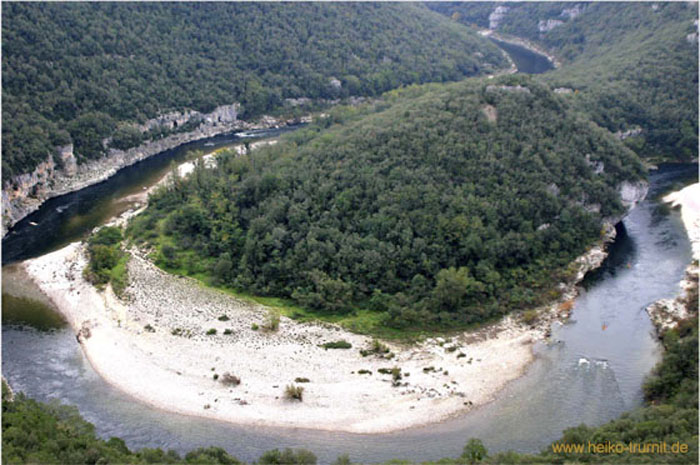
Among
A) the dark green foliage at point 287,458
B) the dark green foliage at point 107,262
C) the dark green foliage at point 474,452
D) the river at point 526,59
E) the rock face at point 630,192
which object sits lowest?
the dark green foliage at point 474,452

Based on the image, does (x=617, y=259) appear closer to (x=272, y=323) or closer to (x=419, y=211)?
(x=419, y=211)

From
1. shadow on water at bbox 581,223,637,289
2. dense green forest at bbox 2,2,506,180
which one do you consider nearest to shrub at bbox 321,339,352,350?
shadow on water at bbox 581,223,637,289

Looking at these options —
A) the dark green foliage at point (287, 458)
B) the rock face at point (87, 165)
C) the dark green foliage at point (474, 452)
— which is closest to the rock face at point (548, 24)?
the rock face at point (87, 165)

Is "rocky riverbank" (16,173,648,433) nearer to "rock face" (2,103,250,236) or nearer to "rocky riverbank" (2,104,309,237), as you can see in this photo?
"rocky riverbank" (2,104,309,237)

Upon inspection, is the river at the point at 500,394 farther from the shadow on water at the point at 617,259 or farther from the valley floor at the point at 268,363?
the valley floor at the point at 268,363

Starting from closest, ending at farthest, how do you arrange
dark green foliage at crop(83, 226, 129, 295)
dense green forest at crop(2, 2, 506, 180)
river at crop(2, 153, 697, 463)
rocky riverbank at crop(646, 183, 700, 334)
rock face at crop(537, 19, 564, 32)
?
river at crop(2, 153, 697, 463) → rocky riverbank at crop(646, 183, 700, 334) → dark green foliage at crop(83, 226, 129, 295) → dense green forest at crop(2, 2, 506, 180) → rock face at crop(537, 19, 564, 32)

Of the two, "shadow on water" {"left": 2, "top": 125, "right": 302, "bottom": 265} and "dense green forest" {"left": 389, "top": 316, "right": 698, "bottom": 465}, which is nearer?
"dense green forest" {"left": 389, "top": 316, "right": 698, "bottom": 465}
